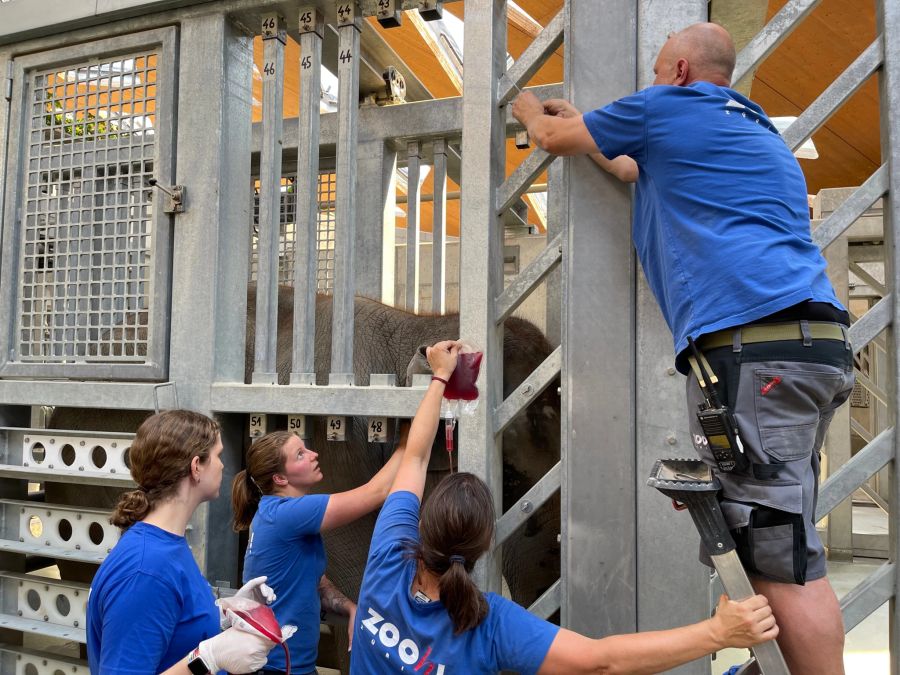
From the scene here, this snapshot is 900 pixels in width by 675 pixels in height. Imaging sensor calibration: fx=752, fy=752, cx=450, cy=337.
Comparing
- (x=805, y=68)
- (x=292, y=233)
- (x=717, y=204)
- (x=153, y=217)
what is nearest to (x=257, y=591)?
(x=717, y=204)

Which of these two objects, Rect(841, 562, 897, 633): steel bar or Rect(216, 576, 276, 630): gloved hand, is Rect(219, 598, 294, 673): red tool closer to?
Rect(216, 576, 276, 630): gloved hand

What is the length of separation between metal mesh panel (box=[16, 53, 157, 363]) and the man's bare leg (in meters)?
2.99

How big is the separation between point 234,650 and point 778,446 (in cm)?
154

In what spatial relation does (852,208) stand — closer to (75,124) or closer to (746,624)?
(746,624)

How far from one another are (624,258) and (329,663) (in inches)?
141

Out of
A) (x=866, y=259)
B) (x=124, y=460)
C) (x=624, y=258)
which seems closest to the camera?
(x=624, y=258)

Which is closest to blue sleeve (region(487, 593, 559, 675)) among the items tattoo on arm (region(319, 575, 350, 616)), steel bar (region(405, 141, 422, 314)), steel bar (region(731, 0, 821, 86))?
tattoo on arm (region(319, 575, 350, 616))

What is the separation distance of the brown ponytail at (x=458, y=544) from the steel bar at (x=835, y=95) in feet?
5.45

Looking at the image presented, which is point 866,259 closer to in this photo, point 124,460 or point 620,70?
point 620,70

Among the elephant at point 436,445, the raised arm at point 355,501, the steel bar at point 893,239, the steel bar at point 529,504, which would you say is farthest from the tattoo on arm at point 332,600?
the steel bar at point 893,239

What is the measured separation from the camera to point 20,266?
13.0 feet

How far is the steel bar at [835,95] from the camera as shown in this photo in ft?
8.39

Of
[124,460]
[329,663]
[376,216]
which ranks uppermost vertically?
[376,216]

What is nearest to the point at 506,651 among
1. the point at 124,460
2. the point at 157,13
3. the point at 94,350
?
the point at 124,460
